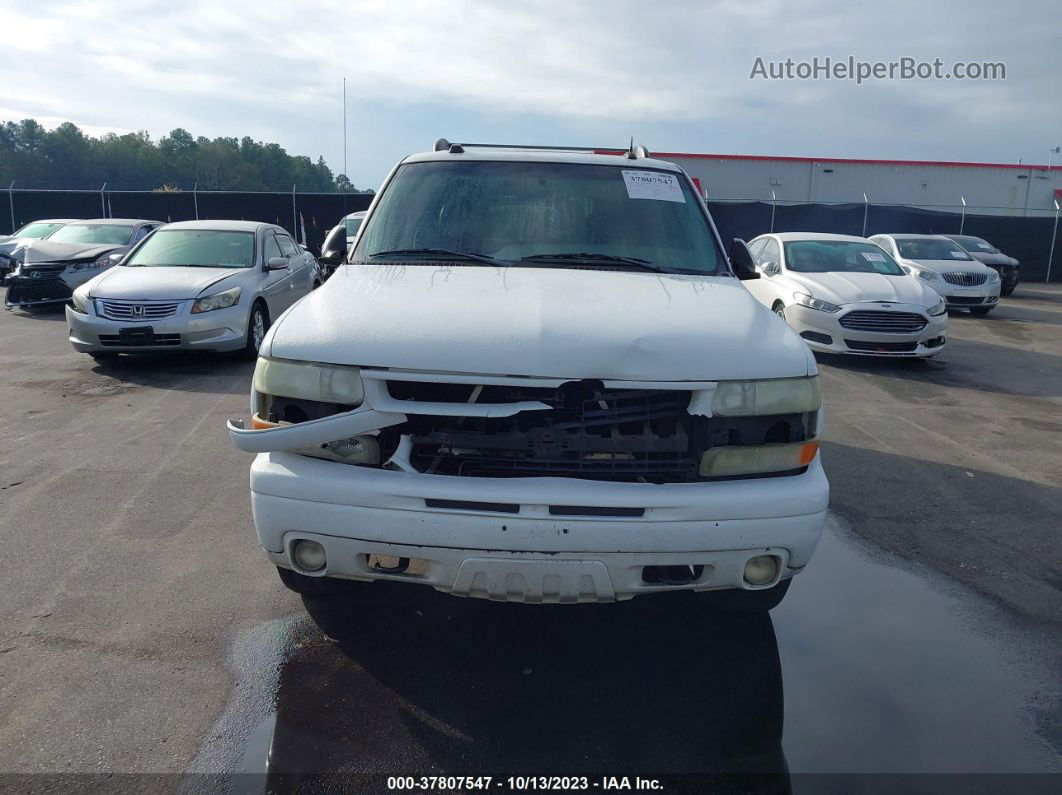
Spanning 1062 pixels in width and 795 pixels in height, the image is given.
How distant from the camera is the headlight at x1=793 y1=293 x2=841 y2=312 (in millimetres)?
10172

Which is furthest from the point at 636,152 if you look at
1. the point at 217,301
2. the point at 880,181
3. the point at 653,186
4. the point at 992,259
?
the point at 880,181

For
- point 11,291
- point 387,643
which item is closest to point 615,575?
point 387,643

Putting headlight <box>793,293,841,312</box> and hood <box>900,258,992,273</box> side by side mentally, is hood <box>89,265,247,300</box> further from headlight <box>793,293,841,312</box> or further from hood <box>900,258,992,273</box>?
hood <box>900,258,992,273</box>

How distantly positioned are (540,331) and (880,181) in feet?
116

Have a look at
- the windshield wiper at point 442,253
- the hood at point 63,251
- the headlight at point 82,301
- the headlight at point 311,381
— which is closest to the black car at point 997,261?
the hood at point 63,251

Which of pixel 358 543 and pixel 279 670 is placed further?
pixel 279 670

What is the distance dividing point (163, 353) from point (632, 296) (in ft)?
23.7

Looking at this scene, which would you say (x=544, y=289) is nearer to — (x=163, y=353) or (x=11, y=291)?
(x=163, y=353)

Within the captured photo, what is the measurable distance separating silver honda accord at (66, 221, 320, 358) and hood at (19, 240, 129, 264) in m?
3.98

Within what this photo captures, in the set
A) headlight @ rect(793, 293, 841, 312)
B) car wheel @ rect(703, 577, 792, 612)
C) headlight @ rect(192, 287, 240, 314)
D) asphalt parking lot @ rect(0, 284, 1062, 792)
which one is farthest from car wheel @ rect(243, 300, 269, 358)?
car wheel @ rect(703, 577, 792, 612)

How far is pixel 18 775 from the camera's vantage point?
2.52 m

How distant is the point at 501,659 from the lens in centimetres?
324

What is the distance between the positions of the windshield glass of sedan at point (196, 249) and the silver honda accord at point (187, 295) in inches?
0.5

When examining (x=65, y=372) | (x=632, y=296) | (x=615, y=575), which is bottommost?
(x=65, y=372)
